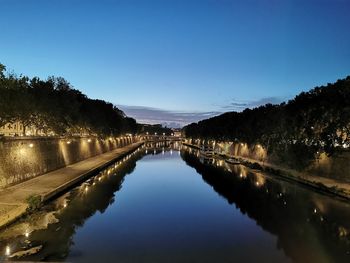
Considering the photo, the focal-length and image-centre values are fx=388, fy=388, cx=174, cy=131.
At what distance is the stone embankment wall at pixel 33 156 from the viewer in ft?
82.0

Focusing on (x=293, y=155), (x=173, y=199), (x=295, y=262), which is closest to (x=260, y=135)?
(x=293, y=155)

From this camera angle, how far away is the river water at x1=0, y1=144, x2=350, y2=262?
49.4ft

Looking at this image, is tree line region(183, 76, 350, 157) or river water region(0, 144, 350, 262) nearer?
river water region(0, 144, 350, 262)

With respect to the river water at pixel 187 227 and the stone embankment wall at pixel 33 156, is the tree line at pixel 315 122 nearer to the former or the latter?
the river water at pixel 187 227

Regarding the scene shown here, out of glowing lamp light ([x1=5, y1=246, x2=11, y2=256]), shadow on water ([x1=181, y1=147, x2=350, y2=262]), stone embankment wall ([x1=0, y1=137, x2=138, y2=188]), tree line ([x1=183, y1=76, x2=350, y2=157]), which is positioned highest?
tree line ([x1=183, y1=76, x2=350, y2=157])

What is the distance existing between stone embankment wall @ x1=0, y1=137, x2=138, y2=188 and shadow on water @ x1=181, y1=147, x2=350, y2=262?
15.0 metres

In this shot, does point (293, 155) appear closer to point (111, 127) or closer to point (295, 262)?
point (295, 262)

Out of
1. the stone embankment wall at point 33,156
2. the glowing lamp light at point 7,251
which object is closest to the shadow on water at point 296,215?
the glowing lamp light at point 7,251

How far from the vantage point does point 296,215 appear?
22781 mm

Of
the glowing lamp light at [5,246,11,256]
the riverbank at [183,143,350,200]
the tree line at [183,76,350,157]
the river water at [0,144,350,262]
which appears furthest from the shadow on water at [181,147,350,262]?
the glowing lamp light at [5,246,11,256]

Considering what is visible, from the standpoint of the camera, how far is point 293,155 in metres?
36.2

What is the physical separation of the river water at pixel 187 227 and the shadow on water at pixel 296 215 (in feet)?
0.14

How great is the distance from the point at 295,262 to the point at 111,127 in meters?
66.5

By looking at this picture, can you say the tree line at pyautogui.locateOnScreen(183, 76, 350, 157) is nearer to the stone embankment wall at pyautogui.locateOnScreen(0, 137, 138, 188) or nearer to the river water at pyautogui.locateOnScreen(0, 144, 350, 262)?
the river water at pyautogui.locateOnScreen(0, 144, 350, 262)
